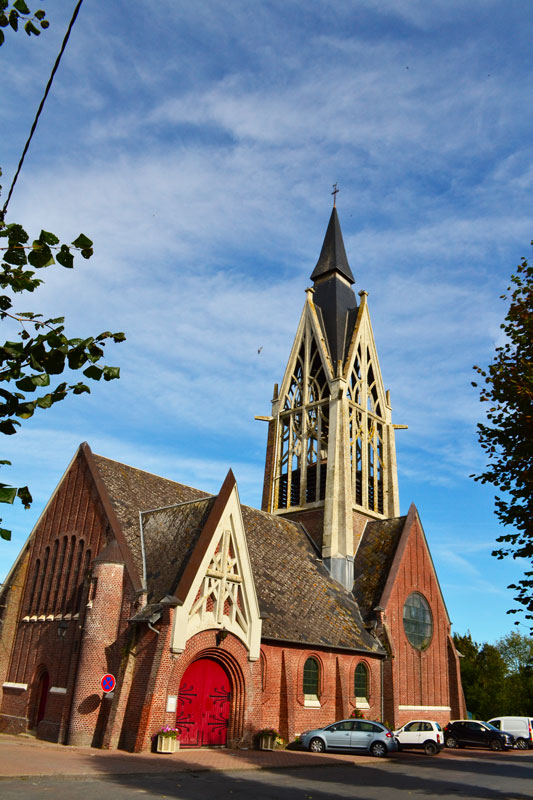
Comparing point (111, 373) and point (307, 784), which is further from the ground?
point (111, 373)

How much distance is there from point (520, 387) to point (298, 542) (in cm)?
2240

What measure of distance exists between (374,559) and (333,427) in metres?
7.76

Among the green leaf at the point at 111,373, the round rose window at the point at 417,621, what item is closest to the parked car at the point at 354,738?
the round rose window at the point at 417,621

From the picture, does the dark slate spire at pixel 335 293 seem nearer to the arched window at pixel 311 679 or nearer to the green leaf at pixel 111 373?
the arched window at pixel 311 679

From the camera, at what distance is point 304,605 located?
29.2 meters

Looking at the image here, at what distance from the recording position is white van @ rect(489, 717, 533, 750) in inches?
1356

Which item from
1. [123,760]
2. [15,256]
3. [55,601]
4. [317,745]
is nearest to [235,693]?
[317,745]

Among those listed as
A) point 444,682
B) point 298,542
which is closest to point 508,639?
point 444,682

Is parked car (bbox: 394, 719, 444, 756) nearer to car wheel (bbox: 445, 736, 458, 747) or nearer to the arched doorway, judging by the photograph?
car wheel (bbox: 445, 736, 458, 747)

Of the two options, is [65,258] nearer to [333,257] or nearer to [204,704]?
[204,704]

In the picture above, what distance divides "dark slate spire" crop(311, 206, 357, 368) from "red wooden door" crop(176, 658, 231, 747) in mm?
22635

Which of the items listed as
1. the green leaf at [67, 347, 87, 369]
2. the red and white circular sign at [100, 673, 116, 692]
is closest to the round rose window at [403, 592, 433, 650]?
the red and white circular sign at [100, 673, 116, 692]

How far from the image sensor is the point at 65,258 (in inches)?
209

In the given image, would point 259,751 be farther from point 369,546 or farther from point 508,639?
point 508,639
